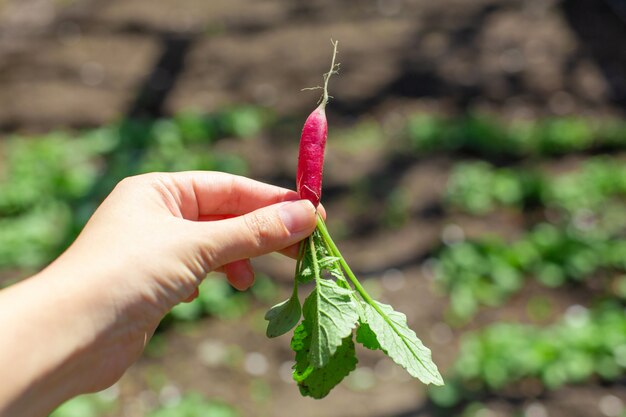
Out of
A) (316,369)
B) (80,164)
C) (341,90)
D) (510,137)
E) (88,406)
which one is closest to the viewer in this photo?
(316,369)

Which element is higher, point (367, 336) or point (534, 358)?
point (367, 336)

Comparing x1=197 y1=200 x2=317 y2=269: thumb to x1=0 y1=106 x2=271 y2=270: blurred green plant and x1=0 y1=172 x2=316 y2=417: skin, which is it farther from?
x1=0 y1=106 x2=271 y2=270: blurred green plant

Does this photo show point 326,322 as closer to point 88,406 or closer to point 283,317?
point 283,317

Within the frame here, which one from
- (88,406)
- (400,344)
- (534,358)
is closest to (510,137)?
(534,358)

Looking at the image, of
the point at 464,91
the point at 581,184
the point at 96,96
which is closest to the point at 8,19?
the point at 96,96

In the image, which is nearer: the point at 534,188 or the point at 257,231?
the point at 257,231

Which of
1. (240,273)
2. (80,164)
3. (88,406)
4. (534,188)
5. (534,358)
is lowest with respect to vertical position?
(534,358)

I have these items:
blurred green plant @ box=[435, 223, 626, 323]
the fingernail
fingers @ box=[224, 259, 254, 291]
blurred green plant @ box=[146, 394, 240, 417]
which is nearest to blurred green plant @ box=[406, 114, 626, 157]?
blurred green plant @ box=[435, 223, 626, 323]
